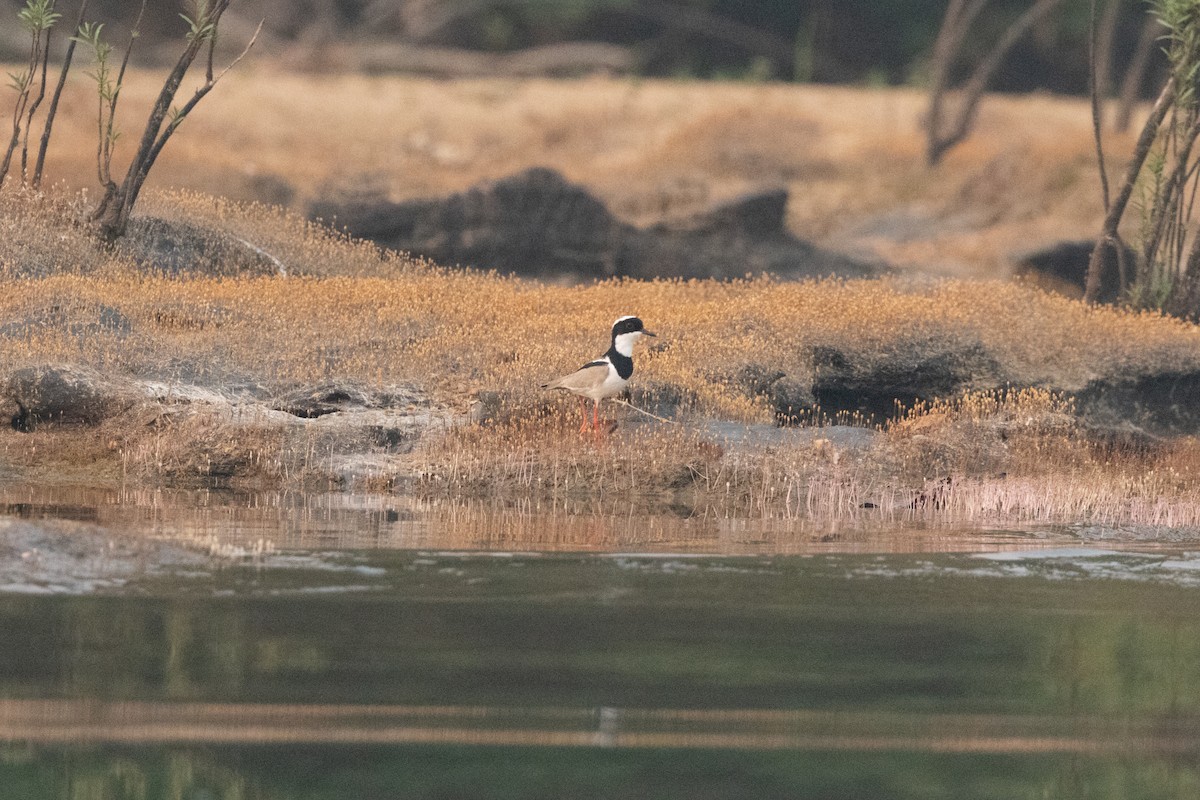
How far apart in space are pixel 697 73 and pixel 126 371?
4209cm

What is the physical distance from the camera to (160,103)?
2580cm

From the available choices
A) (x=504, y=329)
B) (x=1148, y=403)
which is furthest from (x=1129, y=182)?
(x=504, y=329)

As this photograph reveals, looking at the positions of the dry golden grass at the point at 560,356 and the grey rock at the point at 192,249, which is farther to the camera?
the grey rock at the point at 192,249

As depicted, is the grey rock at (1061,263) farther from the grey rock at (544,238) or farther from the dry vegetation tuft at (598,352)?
the dry vegetation tuft at (598,352)

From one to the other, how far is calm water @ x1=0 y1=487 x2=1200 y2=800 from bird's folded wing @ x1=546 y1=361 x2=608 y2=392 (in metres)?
2.73

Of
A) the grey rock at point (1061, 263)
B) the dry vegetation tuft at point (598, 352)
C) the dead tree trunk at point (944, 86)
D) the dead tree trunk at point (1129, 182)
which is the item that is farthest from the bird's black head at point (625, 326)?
the dead tree trunk at point (944, 86)

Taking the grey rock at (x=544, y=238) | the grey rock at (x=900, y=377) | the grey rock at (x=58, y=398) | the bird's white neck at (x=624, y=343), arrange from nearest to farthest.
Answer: the bird's white neck at (x=624, y=343) → the grey rock at (x=58, y=398) → the grey rock at (x=900, y=377) → the grey rock at (x=544, y=238)

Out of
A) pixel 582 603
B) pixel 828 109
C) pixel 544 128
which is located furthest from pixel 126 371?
Answer: pixel 828 109

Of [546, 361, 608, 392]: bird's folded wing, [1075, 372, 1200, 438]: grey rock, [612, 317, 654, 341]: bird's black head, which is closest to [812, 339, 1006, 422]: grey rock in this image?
[1075, 372, 1200, 438]: grey rock

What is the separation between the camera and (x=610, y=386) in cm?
1775

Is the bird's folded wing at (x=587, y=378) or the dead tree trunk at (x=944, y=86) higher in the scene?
the dead tree trunk at (x=944, y=86)

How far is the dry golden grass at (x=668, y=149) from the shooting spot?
3834 cm

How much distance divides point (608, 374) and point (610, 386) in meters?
0.11

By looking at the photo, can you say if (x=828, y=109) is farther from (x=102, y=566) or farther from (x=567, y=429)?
(x=102, y=566)
